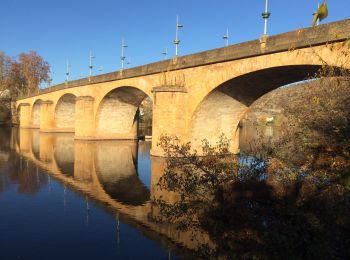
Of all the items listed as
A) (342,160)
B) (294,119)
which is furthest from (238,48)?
(342,160)

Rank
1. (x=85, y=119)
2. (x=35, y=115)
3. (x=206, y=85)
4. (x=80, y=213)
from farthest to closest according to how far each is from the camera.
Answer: (x=35, y=115) → (x=85, y=119) → (x=206, y=85) → (x=80, y=213)

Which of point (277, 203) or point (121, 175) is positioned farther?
point (121, 175)

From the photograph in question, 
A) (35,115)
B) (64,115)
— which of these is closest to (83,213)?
(64,115)

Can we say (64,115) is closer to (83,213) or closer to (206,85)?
(206,85)

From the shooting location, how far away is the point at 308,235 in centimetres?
593

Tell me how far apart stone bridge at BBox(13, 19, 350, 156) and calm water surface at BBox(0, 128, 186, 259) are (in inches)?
172

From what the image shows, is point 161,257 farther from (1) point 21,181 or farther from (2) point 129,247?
(1) point 21,181

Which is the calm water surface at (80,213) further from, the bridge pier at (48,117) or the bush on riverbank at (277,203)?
the bridge pier at (48,117)

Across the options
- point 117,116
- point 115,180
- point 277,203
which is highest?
point 117,116

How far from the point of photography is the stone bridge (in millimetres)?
13789

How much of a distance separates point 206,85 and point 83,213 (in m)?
11.1

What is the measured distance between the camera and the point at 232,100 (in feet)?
67.8

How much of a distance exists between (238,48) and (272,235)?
41.3 ft

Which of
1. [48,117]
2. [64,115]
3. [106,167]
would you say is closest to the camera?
[106,167]
